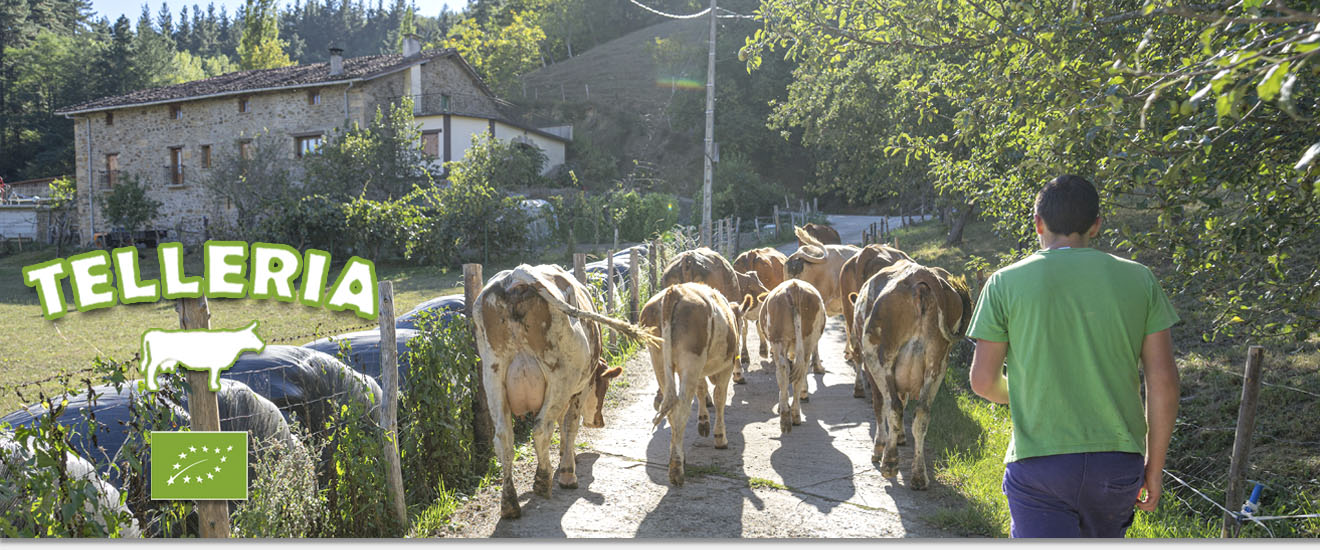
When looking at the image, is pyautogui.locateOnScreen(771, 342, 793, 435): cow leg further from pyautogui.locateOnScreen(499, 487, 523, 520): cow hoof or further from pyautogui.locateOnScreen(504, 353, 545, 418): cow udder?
pyautogui.locateOnScreen(499, 487, 523, 520): cow hoof

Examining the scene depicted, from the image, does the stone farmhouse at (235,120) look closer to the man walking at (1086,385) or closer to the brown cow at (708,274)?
the brown cow at (708,274)

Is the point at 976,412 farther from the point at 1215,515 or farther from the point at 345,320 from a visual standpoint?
the point at 345,320

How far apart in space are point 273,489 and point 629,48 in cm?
8125

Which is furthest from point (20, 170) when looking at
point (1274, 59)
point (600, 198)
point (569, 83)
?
point (1274, 59)

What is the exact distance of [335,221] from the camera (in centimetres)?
2722

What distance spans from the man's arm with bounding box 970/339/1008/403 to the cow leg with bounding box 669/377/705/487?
3.18 meters

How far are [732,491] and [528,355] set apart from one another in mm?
1697

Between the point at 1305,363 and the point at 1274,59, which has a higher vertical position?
the point at 1274,59

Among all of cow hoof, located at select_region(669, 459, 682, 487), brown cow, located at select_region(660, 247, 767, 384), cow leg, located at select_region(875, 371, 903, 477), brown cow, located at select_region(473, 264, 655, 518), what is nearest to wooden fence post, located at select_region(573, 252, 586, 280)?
brown cow, located at select_region(660, 247, 767, 384)

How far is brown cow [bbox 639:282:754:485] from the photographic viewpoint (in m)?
6.25

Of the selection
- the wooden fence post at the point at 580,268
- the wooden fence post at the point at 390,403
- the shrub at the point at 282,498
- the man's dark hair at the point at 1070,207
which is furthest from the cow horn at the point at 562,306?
the wooden fence post at the point at 580,268


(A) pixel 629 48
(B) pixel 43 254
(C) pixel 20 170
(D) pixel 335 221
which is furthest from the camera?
(A) pixel 629 48

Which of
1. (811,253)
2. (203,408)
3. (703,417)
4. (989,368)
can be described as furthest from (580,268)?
(989,368)

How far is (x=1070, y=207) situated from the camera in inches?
119
